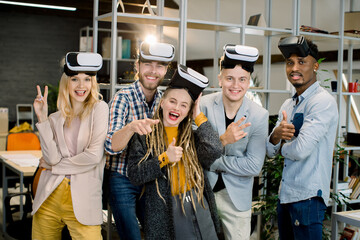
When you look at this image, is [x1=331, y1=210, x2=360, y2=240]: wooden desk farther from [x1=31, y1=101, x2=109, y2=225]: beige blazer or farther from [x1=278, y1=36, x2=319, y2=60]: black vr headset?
[x1=31, y1=101, x2=109, y2=225]: beige blazer

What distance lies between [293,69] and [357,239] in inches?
43.3

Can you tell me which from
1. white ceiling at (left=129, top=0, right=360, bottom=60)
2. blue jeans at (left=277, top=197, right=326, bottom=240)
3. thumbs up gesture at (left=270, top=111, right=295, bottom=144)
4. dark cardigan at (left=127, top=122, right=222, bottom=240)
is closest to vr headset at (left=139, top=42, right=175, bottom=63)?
dark cardigan at (left=127, top=122, right=222, bottom=240)

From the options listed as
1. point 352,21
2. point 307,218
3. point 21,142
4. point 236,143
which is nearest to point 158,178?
point 236,143

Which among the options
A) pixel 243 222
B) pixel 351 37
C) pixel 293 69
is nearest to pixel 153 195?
pixel 243 222

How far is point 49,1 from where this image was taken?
7594 mm

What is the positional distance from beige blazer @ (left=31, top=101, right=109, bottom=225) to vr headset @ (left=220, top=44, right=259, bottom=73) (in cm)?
74

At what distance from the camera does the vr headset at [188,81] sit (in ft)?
7.18

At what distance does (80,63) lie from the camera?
92.0 inches

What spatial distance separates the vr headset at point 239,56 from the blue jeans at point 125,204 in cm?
85

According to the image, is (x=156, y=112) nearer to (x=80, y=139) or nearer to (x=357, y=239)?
(x=80, y=139)

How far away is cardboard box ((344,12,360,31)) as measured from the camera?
4453mm

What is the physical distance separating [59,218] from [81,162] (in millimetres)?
338

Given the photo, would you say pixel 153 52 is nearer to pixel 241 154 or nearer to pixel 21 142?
pixel 241 154

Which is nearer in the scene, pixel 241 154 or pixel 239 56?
pixel 239 56
